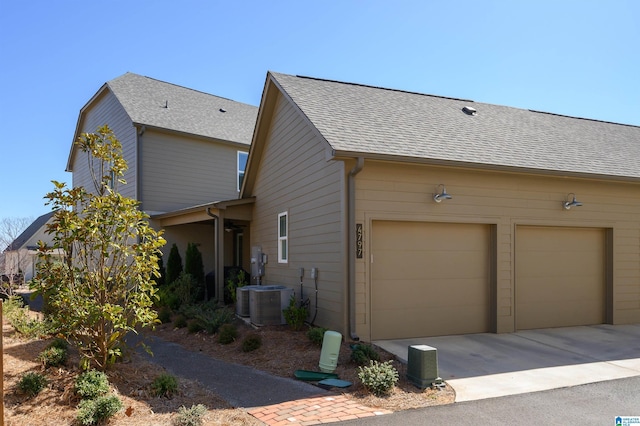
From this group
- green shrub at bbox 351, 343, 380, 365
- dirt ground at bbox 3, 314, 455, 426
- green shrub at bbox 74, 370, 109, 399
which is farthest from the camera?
green shrub at bbox 351, 343, 380, 365

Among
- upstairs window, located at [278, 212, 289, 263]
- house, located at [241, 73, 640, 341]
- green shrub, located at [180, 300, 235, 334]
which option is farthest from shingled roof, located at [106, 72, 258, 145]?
green shrub, located at [180, 300, 235, 334]

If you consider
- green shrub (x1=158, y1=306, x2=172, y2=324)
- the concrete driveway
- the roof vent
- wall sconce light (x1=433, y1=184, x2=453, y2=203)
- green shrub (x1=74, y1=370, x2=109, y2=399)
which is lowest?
green shrub (x1=158, y1=306, x2=172, y2=324)

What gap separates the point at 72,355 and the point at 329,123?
585 centimetres

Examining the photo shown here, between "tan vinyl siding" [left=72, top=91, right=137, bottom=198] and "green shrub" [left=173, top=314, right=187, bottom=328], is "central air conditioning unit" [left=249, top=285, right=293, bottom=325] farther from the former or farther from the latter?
"tan vinyl siding" [left=72, top=91, right=137, bottom=198]

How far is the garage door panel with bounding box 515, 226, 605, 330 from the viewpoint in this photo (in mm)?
9922

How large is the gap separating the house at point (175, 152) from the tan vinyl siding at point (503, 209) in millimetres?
8152

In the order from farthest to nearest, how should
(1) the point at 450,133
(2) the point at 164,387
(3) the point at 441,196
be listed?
(1) the point at 450,133
(3) the point at 441,196
(2) the point at 164,387

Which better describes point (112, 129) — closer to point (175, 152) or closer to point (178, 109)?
point (178, 109)

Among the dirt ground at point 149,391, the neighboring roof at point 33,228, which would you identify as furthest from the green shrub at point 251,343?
the neighboring roof at point 33,228

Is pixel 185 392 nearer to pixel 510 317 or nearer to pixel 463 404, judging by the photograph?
pixel 463 404

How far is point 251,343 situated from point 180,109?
1263 centimetres

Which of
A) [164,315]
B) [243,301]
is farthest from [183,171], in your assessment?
[243,301]

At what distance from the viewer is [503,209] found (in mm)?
9555

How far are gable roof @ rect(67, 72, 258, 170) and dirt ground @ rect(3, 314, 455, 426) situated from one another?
1011cm
